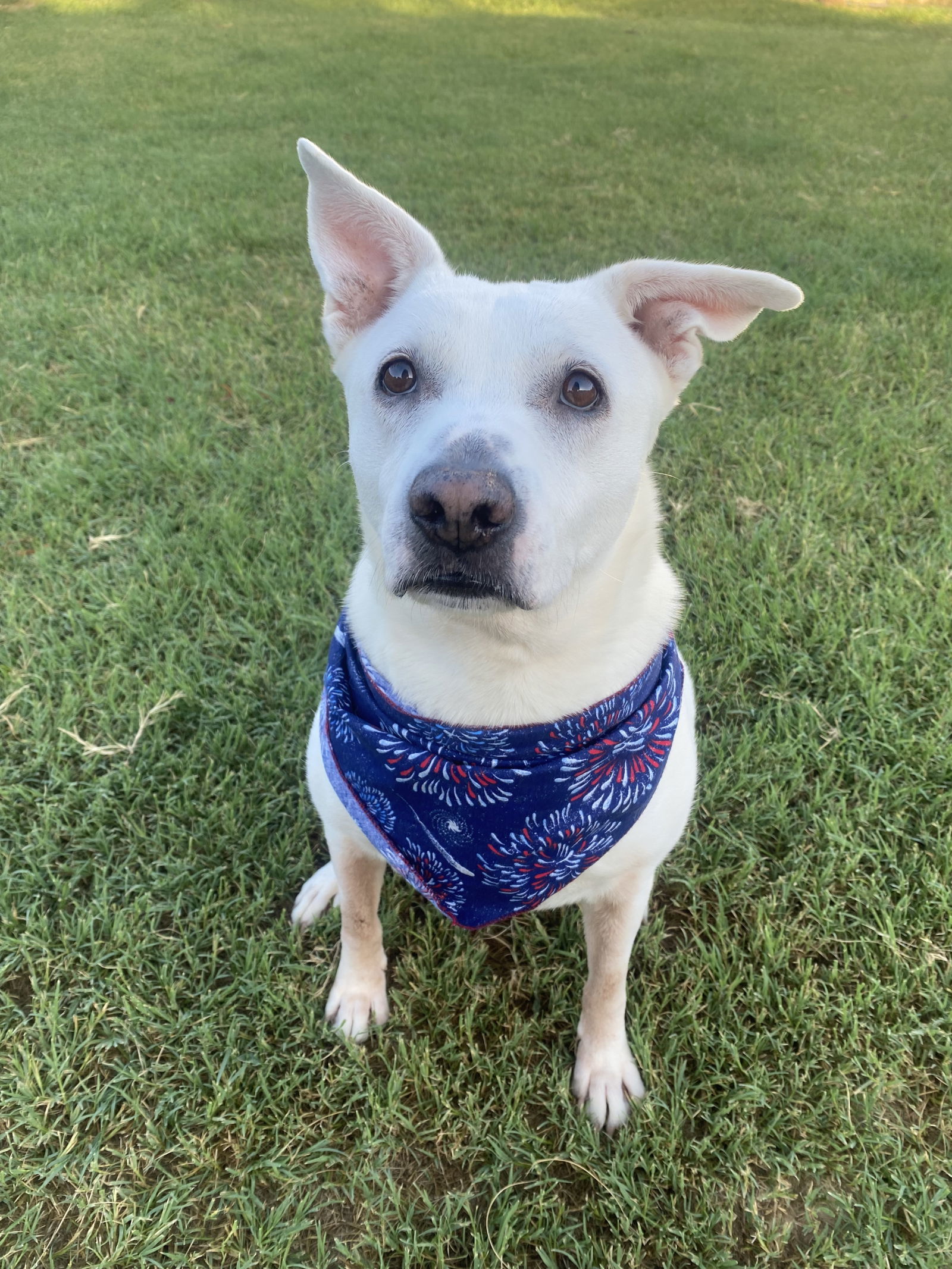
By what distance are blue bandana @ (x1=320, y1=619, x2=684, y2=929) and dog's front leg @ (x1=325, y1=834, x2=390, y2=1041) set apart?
0.15m

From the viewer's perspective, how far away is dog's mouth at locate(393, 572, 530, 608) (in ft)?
4.79

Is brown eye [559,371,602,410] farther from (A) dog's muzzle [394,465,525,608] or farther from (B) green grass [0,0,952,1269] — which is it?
(B) green grass [0,0,952,1269]

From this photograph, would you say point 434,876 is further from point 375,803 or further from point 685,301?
point 685,301

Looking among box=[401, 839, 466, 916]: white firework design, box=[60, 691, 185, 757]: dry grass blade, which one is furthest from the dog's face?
box=[60, 691, 185, 757]: dry grass blade

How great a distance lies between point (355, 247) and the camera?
75.2 inches

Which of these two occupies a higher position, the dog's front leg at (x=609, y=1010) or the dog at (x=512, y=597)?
the dog at (x=512, y=597)

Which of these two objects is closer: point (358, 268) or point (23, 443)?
point (358, 268)

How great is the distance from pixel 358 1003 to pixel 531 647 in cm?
116

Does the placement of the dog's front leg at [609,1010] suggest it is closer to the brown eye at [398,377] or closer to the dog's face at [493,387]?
A: the dog's face at [493,387]

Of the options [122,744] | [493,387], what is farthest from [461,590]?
[122,744]

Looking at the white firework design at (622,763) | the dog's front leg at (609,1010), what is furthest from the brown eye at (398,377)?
the dog's front leg at (609,1010)

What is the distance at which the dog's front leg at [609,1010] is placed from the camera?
196 centimetres

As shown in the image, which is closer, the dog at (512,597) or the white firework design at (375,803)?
the dog at (512,597)

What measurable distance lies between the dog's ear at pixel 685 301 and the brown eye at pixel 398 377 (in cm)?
50
